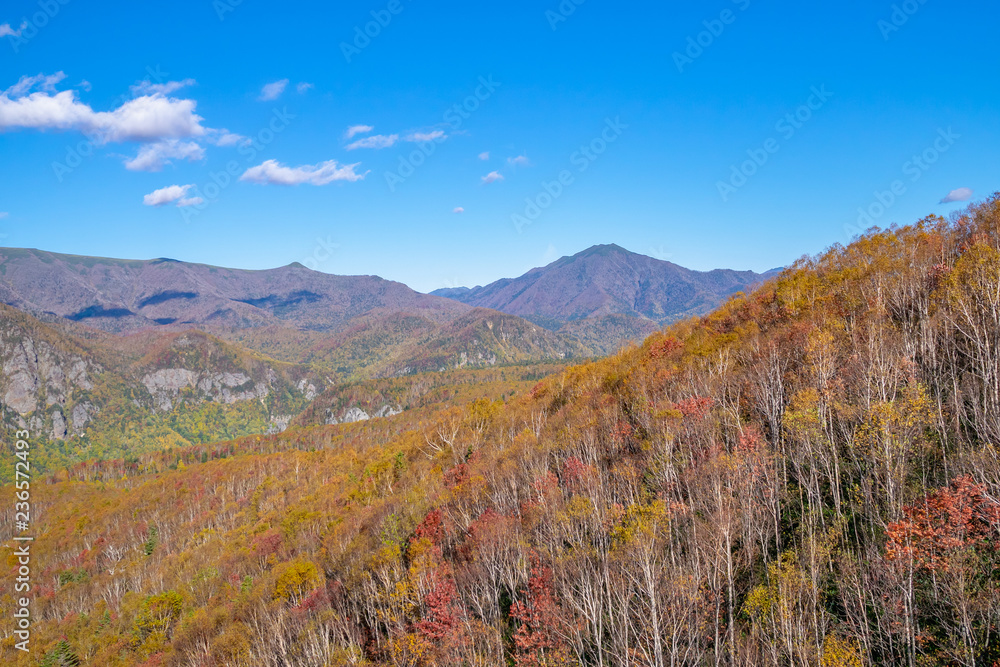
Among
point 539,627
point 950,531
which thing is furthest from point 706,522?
point 539,627

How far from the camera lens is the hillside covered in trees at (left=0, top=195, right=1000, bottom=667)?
2250cm

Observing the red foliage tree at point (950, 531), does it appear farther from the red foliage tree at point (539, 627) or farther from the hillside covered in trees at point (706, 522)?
the red foliage tree at point (539, 627)

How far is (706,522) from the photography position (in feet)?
108

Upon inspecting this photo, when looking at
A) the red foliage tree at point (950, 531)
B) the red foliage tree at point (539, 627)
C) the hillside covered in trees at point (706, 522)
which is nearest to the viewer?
the red foliage tree at point (950, 531)

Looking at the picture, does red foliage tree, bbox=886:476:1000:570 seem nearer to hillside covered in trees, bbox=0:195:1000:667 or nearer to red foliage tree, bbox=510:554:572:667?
hillside covered in trees, bbox=0:195:1000:667

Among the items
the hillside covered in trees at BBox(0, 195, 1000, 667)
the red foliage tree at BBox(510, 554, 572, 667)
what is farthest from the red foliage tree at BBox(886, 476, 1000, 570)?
the red foliage tree at BBox(510, 554, 572, 667)

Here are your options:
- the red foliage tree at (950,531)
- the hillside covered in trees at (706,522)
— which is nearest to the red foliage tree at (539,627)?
the hillside covered in trees at (706,522)

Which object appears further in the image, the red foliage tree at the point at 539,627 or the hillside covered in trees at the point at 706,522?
the red foliage tree at the point at 539,627

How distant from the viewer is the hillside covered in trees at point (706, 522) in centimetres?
2250

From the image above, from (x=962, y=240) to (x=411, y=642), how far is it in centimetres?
7437

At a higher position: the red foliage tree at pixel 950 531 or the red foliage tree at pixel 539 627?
the red foliage tree at pixel 950 531

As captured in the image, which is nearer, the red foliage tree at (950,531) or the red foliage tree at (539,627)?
the red foliage tree at (950,531)

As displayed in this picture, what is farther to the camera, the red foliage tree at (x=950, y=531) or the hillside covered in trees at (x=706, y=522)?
the hillside covered in trees at (x=706, y=522)

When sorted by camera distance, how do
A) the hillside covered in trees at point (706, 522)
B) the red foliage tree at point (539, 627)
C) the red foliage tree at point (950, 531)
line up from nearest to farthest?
the red foliage tree at point (950, 531), the hillside covered in trees at point (706, 522), the red foliage tree at point (539, 627)
